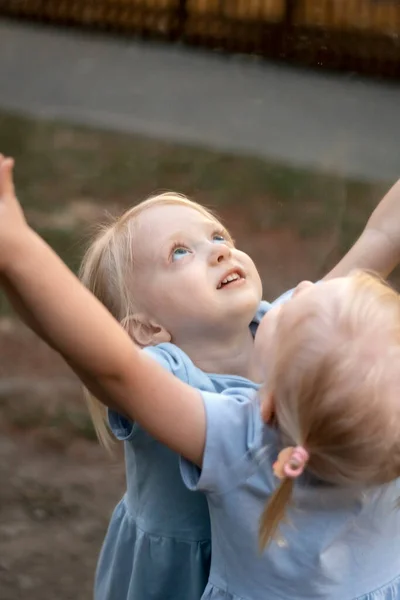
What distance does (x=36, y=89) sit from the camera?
632cm

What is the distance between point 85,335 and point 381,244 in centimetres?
58

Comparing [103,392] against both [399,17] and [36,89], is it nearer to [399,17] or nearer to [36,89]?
[36,89]

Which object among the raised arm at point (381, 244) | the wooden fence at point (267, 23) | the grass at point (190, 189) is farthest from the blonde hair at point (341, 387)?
the wooden fence at point (267, 23)

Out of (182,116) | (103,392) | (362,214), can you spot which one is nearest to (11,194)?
(103,392)

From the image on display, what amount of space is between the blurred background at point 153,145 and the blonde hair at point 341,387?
49.7 inches

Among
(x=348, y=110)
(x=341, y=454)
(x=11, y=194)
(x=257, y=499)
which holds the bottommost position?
(x=348, y=110)

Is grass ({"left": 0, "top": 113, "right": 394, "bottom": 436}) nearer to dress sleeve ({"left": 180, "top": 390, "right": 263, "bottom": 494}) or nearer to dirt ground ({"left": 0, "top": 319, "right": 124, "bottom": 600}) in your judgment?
dirt ground ({"left": 0, "top": 319, "right": 124, "bottom": 600})

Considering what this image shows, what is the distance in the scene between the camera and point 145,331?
1.23m

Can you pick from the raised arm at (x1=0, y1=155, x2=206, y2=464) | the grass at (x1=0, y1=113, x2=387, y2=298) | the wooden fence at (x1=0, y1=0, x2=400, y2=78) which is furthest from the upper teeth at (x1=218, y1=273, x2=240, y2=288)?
the wooden fence at (x1=0, y1=0, x2=400, y2=78)

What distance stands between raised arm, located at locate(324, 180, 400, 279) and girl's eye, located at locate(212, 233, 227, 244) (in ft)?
0.55

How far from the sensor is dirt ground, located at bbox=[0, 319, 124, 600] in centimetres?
221

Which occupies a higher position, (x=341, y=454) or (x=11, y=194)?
(x=11, y=194)

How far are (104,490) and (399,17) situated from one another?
5032 millimetres

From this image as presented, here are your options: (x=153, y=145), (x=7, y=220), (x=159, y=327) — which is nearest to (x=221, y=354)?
(x=159, y=327)
